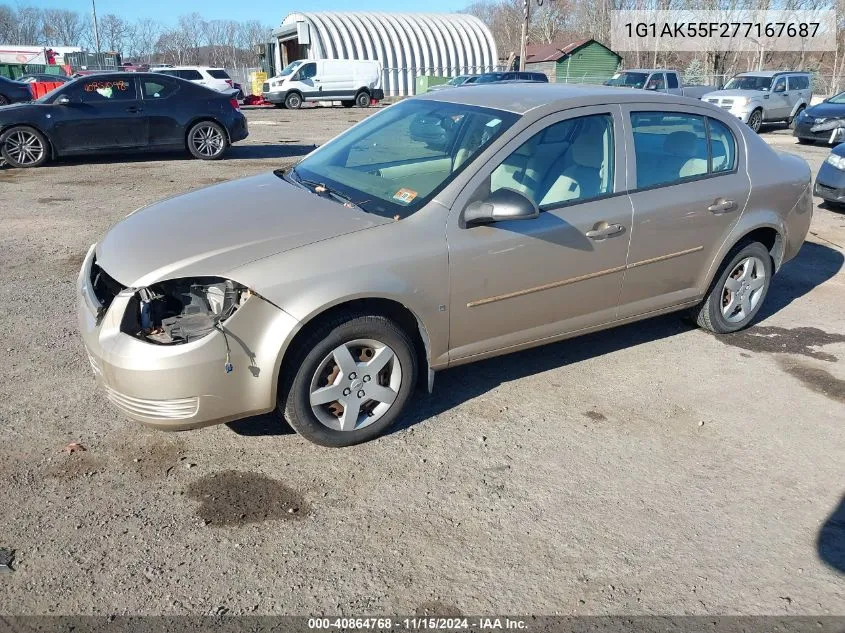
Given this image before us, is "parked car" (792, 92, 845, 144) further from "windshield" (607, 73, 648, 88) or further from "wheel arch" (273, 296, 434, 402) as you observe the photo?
"wheel arch" (273, 296, 434, 402)

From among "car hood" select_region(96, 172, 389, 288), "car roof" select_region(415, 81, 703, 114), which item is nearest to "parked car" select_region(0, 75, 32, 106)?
Result: "car hood" select_region(96, 172, 389, 288)

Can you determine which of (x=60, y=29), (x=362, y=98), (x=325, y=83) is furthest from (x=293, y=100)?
(x=60, y=29)

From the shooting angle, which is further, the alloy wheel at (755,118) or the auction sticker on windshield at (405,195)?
the alloy wheel at (755,118)

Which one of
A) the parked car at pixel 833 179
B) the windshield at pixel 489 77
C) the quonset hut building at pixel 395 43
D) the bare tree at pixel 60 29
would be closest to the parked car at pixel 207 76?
the windshield at pixel 489 77

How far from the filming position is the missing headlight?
329 centimetres

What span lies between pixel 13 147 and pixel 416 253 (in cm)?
1075

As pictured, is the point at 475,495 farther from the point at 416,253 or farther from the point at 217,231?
the point at 217,231

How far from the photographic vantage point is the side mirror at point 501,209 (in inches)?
144

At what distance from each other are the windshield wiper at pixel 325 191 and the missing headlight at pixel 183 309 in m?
0.91

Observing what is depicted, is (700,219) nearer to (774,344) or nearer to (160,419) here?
(774,344)

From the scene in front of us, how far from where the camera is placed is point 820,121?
1778 centimetres

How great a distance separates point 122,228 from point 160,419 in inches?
49.2

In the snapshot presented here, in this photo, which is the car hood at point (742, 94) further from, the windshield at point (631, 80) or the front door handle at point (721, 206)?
the front door handle at point (721, 206)

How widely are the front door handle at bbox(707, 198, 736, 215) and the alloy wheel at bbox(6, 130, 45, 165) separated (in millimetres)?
11046
